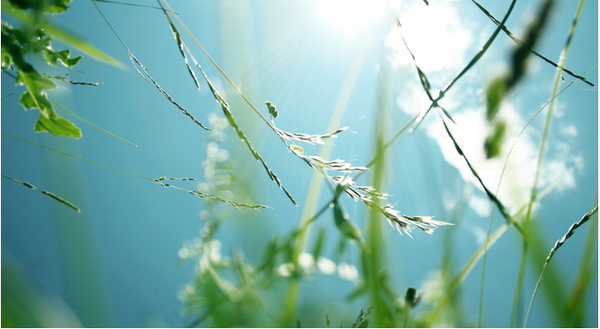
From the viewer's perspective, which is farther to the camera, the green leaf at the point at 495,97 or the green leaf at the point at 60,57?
the green leaf at the point at 60,57

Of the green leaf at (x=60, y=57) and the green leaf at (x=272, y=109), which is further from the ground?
the green leaf at (x=60, y=57)

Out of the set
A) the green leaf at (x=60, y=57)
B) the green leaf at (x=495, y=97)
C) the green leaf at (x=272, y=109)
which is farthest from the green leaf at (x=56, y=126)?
the green leaf at (x=495, y=97)

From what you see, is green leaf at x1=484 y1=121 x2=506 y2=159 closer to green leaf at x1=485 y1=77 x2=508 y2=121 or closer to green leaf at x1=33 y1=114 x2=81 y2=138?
green leaf at x1=485 y1=77 x2=508 y2=121

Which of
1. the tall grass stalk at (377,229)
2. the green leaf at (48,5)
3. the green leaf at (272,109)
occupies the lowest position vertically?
the tall grass stalk at (377,229)

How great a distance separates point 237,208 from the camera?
0.75ft

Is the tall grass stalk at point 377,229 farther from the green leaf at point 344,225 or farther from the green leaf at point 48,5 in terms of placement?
the green leaf at point 48,5

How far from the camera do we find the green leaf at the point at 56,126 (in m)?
0.25

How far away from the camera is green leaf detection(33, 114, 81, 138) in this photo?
0.25 meters

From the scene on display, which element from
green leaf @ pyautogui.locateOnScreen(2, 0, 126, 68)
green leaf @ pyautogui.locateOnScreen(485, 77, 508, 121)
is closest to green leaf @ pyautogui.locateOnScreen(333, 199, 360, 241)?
A: green leaf @ pyautogui.locateOnScreen(485, 77, 508, 121)

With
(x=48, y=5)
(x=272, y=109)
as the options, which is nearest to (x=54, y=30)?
(x=48, y=5)

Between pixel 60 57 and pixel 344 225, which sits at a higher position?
pixel 60 57

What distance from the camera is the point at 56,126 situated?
0.25 meters

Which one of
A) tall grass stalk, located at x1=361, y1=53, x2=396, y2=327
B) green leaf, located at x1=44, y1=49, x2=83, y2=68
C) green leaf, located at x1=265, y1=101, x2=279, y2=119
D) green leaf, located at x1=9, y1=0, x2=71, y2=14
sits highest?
green leaf, located at x1=9, y1=0, x2=71, y2=14

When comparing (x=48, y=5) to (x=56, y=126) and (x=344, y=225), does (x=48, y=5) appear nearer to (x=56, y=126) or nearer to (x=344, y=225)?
(x=56, y=126)
